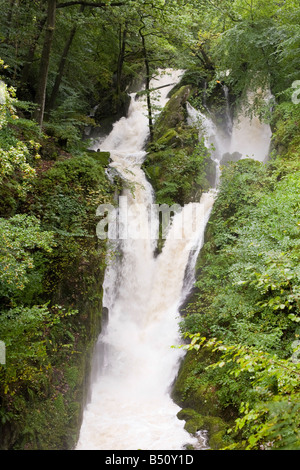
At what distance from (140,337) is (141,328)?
335 millimetres

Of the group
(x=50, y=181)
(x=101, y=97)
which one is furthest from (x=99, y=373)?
(x=101, y=97)

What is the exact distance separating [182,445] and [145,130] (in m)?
15.0

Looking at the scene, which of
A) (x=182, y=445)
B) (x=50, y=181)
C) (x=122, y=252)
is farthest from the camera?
(x=122, y=252)

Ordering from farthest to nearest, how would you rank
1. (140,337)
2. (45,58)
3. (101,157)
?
(101,157) → (140,337) → (45,58)

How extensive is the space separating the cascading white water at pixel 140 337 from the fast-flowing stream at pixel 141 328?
0.07 ft

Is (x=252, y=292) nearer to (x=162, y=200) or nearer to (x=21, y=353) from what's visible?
(x=21, y=353)

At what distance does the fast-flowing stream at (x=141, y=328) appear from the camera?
256 inches

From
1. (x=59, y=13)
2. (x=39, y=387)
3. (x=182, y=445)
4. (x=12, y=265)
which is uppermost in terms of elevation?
(x=59, y=13)

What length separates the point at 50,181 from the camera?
800cm

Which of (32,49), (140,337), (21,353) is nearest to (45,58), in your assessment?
(32,49)

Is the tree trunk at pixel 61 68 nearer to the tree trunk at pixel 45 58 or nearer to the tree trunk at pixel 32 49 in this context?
the tree trunk at pixel 32 49

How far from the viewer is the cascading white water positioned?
21.2 ft

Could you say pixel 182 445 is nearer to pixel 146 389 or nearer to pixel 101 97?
pixel 146 389

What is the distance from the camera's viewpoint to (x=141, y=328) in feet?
33.0
